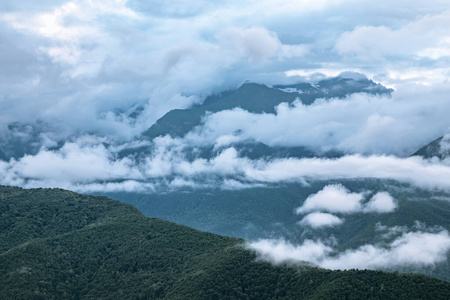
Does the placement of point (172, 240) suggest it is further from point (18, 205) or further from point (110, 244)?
point (18, 205)

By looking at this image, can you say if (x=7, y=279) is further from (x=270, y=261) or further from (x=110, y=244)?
(x=270, y=261)

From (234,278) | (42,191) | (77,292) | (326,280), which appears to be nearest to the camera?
(326,280)

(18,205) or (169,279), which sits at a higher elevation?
(18,205)

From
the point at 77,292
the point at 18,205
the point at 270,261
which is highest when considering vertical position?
the point at 18,205

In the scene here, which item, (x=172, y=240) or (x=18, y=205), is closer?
(x=172, y=240)

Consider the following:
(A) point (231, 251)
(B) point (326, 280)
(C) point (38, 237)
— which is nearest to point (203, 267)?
(A) point (231, 251)

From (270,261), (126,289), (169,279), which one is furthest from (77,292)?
(270,261)

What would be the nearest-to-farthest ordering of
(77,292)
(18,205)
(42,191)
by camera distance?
(77,292) → (18,205) → (42,191)
